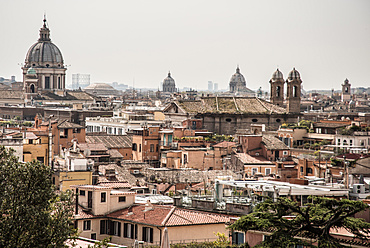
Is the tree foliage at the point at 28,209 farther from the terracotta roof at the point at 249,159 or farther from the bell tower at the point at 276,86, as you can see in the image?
the bell tower at the point at 276,86

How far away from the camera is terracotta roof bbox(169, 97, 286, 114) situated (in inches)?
2387

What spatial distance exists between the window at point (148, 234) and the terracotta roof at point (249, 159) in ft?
55.2

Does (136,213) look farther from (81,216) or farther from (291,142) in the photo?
(291,142)

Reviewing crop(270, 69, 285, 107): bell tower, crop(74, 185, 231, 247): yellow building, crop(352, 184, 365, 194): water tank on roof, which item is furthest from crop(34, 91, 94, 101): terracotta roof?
crop(352, 184, 365, 194): water tank on roof

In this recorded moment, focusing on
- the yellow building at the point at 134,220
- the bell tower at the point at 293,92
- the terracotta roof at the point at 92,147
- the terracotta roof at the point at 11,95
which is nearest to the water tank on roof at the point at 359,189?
the yellow building at the point at 134,220

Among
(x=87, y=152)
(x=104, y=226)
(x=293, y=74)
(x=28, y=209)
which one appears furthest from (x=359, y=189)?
(x=293, y=74)

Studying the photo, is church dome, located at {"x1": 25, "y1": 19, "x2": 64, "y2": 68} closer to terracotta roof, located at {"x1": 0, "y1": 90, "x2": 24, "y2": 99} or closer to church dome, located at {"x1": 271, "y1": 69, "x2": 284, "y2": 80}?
terracotta roof, located at {"x1": 0, "y1": 90, "x2": 24, "y2": 99}

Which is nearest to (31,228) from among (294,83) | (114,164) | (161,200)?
(161,200)

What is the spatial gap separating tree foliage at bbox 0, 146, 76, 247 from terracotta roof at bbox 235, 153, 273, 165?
68.7 ft

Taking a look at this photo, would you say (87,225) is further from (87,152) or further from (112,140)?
(112,140)

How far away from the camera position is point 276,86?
230ft

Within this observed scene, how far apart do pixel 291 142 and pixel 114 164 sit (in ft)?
53.8

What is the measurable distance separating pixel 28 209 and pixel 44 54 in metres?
119

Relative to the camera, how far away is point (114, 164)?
108 ft
